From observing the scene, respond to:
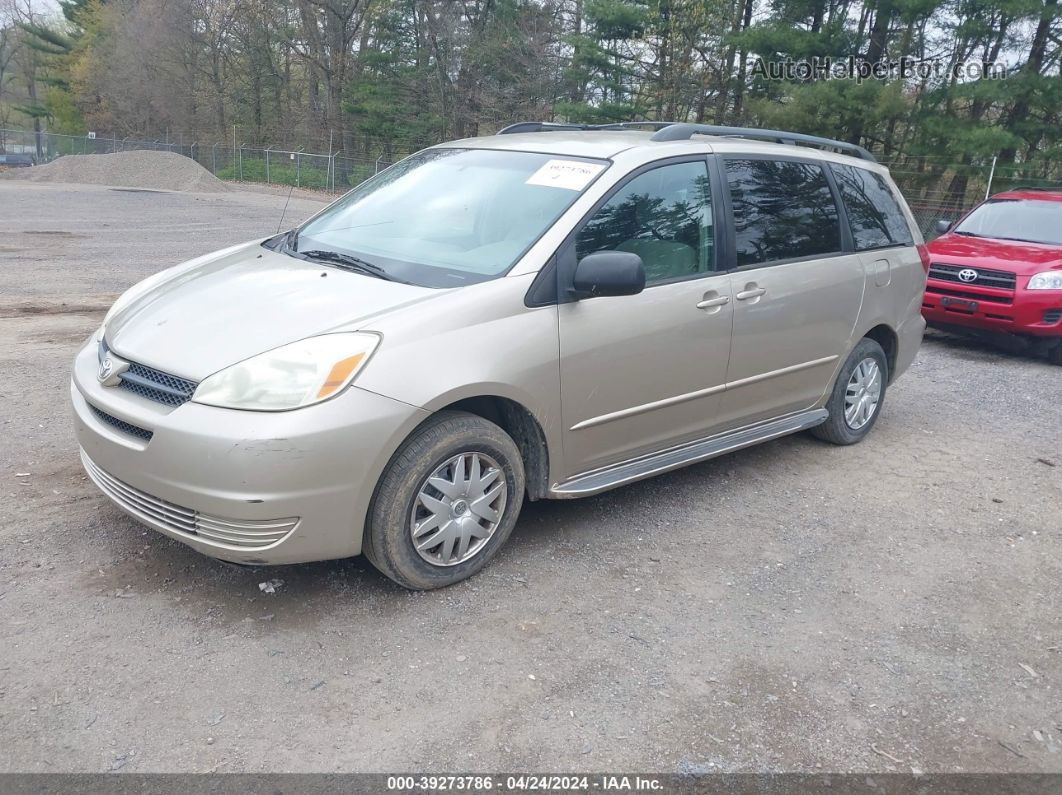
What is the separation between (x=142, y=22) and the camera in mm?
47438

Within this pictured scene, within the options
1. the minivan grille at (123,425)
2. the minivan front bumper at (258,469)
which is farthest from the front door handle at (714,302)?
the minivan grille at (123,425)

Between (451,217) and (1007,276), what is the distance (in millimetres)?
6813

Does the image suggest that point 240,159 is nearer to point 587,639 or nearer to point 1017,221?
point 1017,221

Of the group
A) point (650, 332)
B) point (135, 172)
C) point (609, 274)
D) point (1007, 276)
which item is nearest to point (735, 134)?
point (650, 332)

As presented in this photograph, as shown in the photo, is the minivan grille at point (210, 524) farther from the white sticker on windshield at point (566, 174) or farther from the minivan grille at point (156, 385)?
the white sticker on windshield at point (566, 174)

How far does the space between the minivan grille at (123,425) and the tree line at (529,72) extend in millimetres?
18929

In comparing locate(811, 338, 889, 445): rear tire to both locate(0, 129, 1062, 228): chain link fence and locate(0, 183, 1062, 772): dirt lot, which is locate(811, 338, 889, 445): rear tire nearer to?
locate(0, 183, 1062, 772): dirt lot

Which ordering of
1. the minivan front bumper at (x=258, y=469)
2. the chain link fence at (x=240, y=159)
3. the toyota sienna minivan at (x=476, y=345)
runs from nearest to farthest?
the minivan front bumper at (x=258, y=469), the toyota sienna minivan at (x=476, y=345), the chain link fence at (x=240, y=159)

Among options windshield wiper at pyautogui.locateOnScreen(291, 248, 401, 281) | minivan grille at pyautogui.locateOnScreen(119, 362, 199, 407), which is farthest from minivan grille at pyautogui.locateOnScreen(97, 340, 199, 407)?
windshield wiper at pyautogui.locateOnScreen(291, 248, 401, 281)

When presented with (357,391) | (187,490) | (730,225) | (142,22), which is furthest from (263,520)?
(142,22)

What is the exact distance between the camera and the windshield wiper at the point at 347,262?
3951mm

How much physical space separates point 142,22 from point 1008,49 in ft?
141

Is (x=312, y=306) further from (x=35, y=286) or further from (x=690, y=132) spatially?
(x=35, y=286)

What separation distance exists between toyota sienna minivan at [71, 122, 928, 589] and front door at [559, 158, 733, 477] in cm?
1
